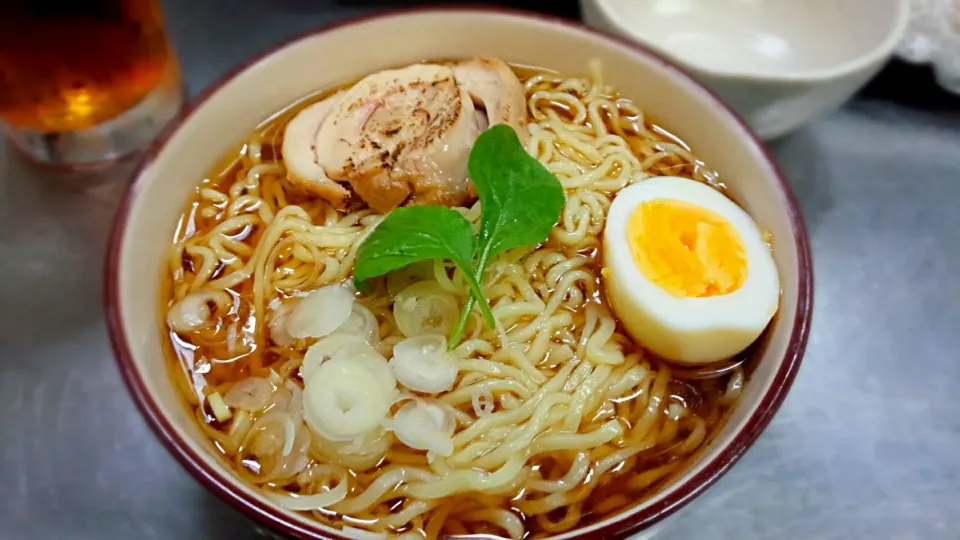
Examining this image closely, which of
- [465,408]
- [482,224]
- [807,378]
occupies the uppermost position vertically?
[482,224]

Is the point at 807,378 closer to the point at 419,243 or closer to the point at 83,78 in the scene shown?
the point at 419,243

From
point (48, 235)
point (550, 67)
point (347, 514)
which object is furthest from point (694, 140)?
point (48, 235)

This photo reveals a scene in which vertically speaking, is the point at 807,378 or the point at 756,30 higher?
the point at 756,30

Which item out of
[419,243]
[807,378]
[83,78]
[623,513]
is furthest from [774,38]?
→ [83,78]

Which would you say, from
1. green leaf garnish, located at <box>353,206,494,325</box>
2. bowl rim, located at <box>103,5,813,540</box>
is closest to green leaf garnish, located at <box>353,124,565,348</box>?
A: green leaf garnish, located at <box>353,206,494,325</box>

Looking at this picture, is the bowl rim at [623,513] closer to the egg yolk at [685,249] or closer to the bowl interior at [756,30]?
the egg yolk at [685,249]

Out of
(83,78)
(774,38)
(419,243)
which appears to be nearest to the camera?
(419,243)

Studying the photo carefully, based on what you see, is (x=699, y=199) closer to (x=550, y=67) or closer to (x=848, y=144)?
(x=550, y=67)
